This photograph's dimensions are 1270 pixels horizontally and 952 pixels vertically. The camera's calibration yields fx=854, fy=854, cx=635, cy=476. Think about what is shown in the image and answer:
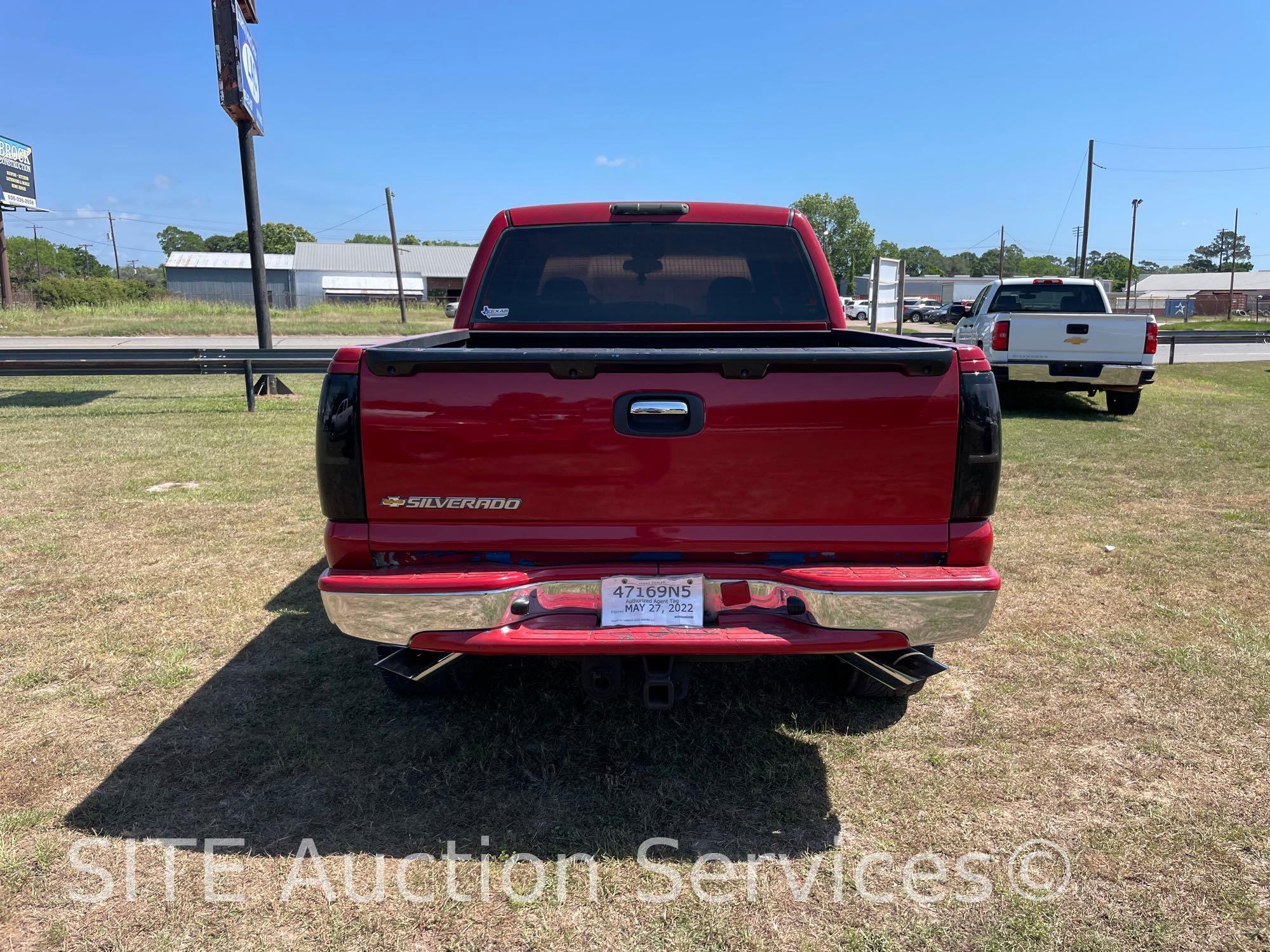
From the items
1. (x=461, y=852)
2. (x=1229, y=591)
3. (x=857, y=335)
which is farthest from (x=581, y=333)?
(x=1229, y=591)

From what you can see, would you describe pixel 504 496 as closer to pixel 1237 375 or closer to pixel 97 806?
pixel 97 806

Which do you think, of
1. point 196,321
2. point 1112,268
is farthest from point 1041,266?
point 196,321

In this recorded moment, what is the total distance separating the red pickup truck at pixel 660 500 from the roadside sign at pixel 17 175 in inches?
2080

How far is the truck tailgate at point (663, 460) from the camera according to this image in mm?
2572

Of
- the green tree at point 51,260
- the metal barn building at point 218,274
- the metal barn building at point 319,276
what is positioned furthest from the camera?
the green tree at point 51,260

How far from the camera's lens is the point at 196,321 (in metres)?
34.8

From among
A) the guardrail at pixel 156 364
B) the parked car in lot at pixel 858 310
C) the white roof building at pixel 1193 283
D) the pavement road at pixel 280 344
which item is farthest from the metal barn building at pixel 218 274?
the white roof building at pixel 1193 283

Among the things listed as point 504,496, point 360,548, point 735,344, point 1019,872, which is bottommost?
point 1019,872

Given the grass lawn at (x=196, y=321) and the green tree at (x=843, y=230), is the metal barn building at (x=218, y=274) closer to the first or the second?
the grass lawn at (x=196, y=321)

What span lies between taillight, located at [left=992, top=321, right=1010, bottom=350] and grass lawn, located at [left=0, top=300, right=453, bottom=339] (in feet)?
73.2

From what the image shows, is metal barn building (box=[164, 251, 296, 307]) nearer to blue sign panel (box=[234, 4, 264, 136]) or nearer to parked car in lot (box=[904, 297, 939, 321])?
parked car in lot (box=[904, 297, 939, 321])

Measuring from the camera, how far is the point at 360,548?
2.67 m

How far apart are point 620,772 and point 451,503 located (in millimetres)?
1212

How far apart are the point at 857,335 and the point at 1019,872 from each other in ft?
7.60
